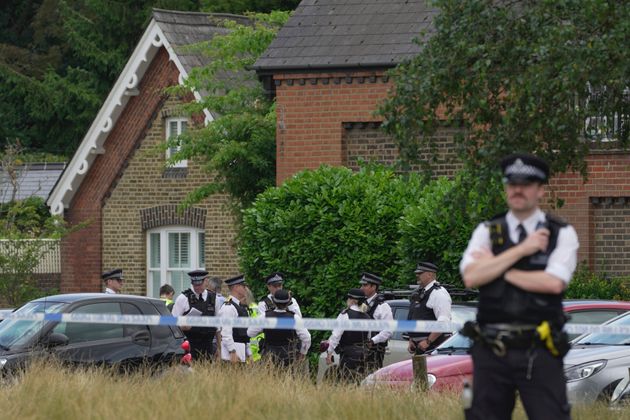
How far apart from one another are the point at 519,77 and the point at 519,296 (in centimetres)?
601

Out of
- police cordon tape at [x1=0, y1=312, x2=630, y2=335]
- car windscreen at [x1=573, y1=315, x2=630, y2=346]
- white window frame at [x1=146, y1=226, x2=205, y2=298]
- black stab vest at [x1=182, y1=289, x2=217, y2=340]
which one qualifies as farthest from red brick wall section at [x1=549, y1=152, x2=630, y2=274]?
police cordon tape at [x1=0, y1=312, x2=630, y2=335]

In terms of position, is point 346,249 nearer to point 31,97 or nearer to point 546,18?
point 546,18

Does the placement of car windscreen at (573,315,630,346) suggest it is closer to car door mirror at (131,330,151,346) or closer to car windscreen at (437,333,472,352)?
car windscreen at (437,333,472,352)

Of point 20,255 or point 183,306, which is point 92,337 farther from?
point 20,255

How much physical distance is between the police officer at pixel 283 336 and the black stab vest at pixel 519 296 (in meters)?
8.57

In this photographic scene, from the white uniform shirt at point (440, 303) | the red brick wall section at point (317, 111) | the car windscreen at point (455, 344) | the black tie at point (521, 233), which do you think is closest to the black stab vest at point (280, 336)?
the white uniform shirt at point (440, 303)

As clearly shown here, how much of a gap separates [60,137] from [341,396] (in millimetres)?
46310

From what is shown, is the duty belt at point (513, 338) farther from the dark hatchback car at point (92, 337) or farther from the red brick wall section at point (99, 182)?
the red brick wall section at point (99, 182)

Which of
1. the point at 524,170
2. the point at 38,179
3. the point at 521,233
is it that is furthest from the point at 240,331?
the point at 38,179

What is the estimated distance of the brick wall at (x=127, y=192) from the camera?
33.6 metres

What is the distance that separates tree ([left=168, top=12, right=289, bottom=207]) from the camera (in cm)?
2856

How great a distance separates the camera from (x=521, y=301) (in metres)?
8.16

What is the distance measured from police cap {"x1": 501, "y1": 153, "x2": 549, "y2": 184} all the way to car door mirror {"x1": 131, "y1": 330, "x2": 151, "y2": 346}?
9.29 metres

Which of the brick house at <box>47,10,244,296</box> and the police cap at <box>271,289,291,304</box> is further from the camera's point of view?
the brick house at <box>47,10,244,296</box>
